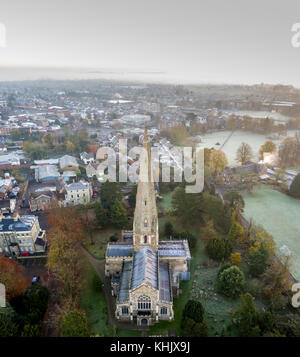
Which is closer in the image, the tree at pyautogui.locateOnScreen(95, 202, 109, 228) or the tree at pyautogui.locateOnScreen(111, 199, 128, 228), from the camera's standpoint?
the tree at pyautogui.locateOnScreen(111, 199, 128, 228)

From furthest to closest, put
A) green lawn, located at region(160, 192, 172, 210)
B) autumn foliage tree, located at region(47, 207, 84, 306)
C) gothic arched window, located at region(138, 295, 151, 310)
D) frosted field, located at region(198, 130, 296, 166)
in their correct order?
frosted field, located at region(198, 130, 296, 166), green lawn, located at region(160, 192, 172, 210), autumn foliage tree, located at region(47, 207, 84, 306), gothic arched window, located at region(138, 295, 151, 310)

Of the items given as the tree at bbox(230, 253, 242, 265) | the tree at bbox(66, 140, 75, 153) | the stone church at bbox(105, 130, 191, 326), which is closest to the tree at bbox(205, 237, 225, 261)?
the tree at bbox(230, 253, 242, 265)

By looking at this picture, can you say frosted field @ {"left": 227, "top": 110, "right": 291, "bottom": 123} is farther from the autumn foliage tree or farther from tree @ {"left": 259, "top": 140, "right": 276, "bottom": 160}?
the autumn foliage tree

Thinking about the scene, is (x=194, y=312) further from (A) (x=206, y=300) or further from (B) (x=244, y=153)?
(B) (x=244, y=153)

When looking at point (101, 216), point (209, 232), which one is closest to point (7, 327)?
point (101, 216)

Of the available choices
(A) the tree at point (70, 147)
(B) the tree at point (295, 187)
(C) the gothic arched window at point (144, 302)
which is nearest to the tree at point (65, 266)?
(C) the gothic arched window at point (144, 302)
